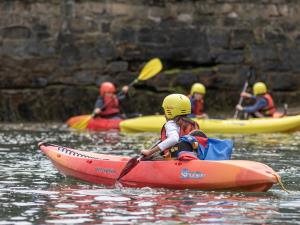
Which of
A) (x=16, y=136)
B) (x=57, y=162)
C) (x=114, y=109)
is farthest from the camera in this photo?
(x=114, y=109)

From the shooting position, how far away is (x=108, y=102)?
2102 cm

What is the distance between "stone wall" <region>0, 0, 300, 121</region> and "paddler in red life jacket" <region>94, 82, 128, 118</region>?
3.26 feet

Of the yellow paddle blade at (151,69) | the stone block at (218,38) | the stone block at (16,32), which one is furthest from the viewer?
the stone block at (218,38)

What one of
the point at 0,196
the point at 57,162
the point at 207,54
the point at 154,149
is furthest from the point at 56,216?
the point at 207,54

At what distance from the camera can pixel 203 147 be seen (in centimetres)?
1127

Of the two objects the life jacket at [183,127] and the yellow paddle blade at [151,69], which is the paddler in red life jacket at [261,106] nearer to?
the yellow paddle blade at [151,69]

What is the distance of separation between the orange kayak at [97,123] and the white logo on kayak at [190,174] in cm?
955

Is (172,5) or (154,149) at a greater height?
(172,5)

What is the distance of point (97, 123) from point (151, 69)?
1.70 m

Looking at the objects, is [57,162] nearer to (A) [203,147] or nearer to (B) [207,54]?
(A) [203,147]

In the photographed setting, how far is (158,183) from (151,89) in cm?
1151

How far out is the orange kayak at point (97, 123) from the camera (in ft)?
66.9

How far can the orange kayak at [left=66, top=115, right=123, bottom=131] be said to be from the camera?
20.4 metres

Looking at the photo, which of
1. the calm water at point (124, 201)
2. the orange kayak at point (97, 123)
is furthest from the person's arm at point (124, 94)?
the calm water at point (124, 201)
